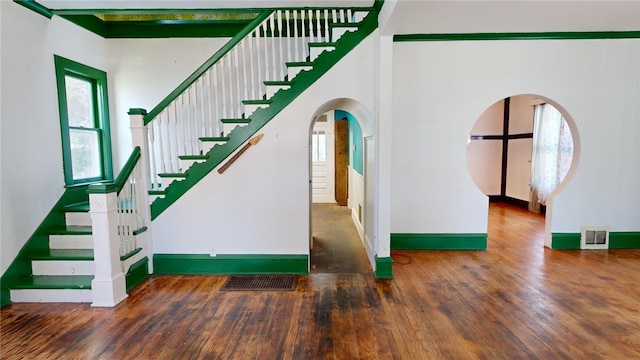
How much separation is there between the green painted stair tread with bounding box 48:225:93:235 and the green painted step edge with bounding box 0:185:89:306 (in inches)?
1.7

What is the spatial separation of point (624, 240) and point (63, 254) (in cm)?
698

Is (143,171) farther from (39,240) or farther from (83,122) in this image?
(83,122)

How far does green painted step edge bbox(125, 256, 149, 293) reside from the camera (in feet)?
10.8

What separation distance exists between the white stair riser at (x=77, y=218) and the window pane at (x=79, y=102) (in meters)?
1.18

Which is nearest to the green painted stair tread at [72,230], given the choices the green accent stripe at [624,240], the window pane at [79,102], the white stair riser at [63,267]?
the white stair riser at [63,267]

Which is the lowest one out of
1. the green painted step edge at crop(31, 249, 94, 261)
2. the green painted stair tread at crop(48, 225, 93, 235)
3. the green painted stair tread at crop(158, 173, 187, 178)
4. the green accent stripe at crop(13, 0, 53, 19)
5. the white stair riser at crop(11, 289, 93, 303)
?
the white stair riser at crop(11, 289, 93, 303)

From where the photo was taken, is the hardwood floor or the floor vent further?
the floor vent

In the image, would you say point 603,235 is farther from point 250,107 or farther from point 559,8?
point 250,107

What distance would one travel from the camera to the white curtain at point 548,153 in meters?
6.11

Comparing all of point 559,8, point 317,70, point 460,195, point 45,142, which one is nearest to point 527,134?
point 460,195

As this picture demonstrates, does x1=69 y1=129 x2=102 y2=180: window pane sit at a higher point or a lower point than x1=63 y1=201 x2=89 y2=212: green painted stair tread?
higher

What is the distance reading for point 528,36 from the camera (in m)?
4.13

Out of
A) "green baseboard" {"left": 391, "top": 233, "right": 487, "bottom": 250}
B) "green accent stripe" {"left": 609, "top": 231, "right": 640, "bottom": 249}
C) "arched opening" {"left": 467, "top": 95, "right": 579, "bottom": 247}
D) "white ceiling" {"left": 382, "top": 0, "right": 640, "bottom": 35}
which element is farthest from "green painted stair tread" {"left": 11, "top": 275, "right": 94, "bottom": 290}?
"green accent stripe" {"left": 609, "top": 231, "right": 640, "bottom": 249}

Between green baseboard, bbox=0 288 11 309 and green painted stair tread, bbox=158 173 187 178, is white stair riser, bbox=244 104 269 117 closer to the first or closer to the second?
green painted stair tread, bbox=158 173 187 178
